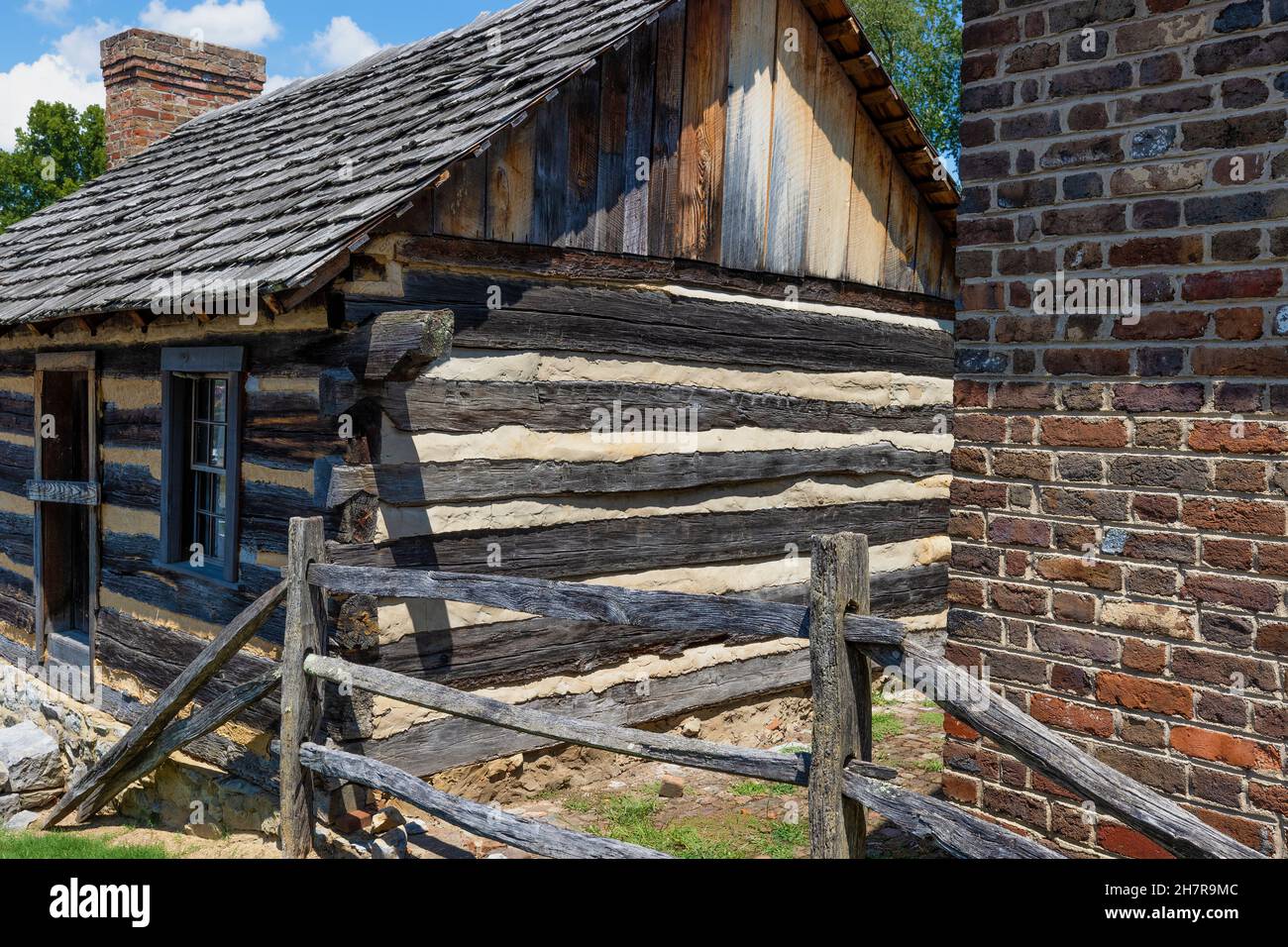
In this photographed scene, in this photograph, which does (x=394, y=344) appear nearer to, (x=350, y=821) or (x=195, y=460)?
(x=350, y=821)

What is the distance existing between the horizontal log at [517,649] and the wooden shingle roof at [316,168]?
77.6 inches

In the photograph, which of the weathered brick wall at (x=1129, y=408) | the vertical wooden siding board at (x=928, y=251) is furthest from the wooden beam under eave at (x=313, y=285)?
the vertical wooden siding board at (x=928, y=251)

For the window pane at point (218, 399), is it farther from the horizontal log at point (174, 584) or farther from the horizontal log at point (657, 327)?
the horizontal log at point (657, 327)

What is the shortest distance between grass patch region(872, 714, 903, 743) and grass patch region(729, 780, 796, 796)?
A: 1092 millimetres

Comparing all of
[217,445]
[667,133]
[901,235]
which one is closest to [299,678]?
[217,445]

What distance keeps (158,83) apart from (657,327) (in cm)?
876

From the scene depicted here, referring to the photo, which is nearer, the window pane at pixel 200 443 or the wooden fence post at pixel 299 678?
the wooden fence post at pixel 299 678

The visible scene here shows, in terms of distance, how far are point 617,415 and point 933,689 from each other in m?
3.87

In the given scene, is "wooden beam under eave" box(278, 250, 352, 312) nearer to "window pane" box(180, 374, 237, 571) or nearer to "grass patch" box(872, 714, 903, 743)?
"window pane" box(180, 374, 237, 571)

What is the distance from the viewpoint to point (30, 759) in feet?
24.7

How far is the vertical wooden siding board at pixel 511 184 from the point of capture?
6141 mm

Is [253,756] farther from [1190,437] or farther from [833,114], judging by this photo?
[833,114]
